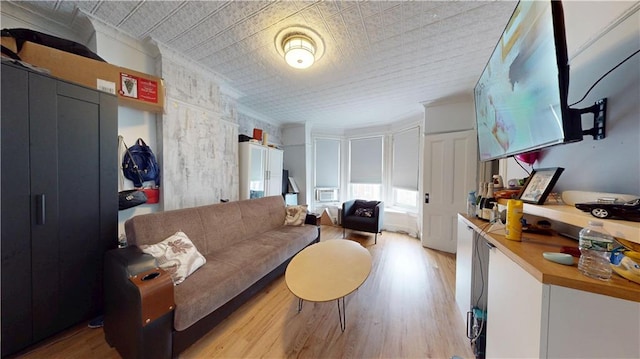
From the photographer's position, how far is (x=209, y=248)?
2.01m

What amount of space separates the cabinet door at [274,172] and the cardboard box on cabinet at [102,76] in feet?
6.67

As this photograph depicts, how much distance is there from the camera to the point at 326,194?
17.1 feet

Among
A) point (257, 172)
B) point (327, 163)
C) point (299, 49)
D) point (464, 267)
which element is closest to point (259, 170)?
point (257, 172)

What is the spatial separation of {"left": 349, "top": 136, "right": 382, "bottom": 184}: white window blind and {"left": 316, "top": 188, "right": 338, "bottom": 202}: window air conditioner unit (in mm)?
564

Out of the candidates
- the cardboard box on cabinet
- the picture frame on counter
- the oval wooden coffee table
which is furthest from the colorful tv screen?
the cardboard box on cabinet

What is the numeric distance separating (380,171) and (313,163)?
1.68 metres

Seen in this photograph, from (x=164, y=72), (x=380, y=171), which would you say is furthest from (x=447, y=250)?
(x=164, y=72)

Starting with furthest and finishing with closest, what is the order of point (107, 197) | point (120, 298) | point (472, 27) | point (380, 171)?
point (380, 171) < point (472, 27) < point (107, 197) < point (120, 298)

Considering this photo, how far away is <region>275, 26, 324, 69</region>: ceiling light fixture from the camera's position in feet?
6.01

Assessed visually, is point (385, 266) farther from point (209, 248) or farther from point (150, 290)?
point (150, 290)

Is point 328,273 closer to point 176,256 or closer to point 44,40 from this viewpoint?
point 176,256

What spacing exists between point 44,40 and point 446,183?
4.75m

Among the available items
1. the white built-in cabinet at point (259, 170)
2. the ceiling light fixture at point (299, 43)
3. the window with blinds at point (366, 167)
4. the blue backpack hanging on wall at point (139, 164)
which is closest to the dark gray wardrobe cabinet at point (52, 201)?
the blue backpack hanging on wall at point (139, 164)

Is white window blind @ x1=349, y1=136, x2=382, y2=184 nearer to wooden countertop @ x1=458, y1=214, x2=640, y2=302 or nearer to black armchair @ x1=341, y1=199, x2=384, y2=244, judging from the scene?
black armchair @ x1=341, y1=199, x2=384, y2=244
